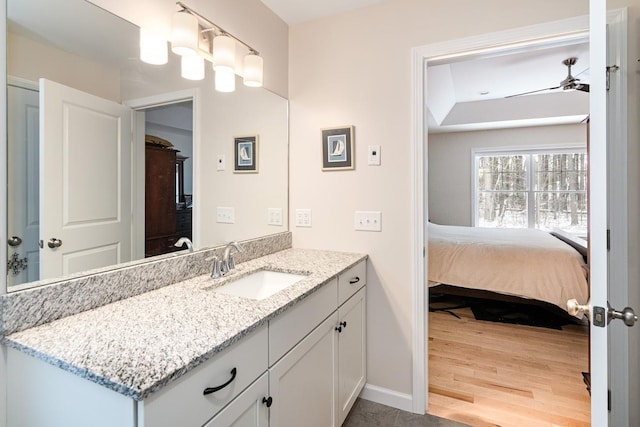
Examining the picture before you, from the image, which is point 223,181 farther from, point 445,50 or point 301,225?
point 445,50

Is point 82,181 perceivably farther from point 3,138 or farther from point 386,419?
point 386,419

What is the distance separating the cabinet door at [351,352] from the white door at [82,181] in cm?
104

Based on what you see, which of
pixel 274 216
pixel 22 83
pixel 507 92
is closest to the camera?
pixel 22 83

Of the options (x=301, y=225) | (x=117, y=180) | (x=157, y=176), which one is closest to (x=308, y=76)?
(x=301, y=225)

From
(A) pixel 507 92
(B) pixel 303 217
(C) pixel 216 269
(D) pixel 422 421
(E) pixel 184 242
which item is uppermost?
(A) pixel 507 92

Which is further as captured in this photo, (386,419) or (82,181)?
(386,419)

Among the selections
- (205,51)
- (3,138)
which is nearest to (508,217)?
(205,51)

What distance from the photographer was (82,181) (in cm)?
115

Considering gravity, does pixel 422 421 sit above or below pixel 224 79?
below

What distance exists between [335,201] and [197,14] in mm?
1211

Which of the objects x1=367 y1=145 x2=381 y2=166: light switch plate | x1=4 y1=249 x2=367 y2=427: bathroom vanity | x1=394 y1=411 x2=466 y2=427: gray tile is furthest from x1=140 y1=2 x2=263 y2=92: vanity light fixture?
x1=394 y1=411 x2=466 y2=427: gray tile

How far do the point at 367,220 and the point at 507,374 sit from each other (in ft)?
4.86

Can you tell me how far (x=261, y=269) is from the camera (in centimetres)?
169

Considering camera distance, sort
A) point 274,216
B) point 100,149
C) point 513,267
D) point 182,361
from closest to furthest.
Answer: point 182,361 < point 100,149 < point 274,216 < point 513,267
